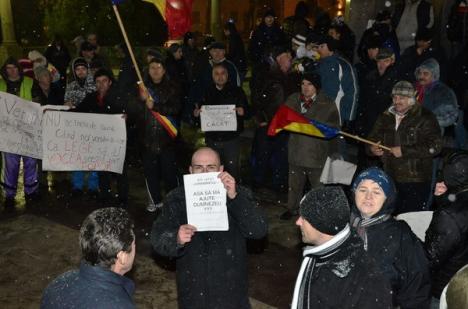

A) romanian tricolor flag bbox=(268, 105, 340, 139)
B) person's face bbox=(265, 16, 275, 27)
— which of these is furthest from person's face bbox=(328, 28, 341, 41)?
romanian tricolor flag bbox=(268, 105, 340, 139)

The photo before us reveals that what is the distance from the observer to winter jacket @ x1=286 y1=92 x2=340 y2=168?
653 centimetres

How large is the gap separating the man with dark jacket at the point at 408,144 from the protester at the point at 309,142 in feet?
2.65

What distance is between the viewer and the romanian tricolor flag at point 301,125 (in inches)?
254

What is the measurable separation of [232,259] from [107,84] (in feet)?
14.9

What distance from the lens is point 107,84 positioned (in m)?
7.50

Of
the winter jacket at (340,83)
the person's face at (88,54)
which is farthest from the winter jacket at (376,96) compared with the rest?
the person's face at (88,54)

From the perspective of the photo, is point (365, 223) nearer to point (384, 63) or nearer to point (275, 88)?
point (384, 63)

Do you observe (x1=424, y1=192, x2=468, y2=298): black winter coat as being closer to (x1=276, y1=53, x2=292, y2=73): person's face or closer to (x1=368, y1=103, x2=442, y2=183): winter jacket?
(x1=368, y1=103, x2=442, y2=183): winter jacket

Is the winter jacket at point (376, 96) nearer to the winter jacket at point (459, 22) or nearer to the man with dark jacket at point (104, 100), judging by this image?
the winter jacket at point (459, 22)

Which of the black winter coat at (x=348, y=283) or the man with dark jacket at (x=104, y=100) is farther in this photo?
the man with dark jacket at (x=104, y=100)

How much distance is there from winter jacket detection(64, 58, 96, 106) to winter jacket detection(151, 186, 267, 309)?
462 centimetres

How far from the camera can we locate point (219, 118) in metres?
7.43

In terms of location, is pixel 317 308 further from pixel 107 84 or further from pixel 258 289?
pixel 107 84

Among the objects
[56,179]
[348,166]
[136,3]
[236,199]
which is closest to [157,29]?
[136,3]
